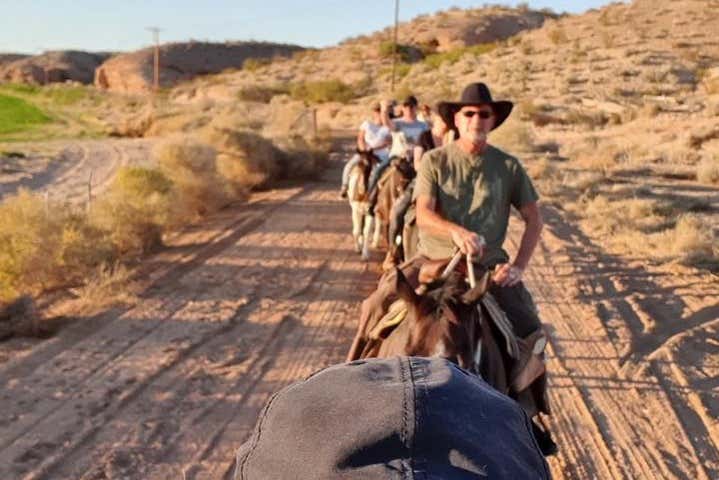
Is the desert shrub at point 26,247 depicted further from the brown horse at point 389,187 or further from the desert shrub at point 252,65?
the desert shrub at point 252,65

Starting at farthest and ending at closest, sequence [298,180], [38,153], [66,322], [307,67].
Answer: [307,67]
[38,153]
[298,180]
[66,322]

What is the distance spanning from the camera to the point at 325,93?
53.0 meters

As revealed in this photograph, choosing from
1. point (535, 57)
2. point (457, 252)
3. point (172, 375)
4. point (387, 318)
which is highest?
point (535, 57)

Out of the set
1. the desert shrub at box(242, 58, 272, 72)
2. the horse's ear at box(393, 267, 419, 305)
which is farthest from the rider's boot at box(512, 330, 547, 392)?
the desert shrub at box(242, 58, 272, 72)

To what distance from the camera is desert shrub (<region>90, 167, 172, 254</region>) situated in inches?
479

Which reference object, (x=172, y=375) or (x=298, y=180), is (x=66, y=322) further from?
(x=298, y=180)

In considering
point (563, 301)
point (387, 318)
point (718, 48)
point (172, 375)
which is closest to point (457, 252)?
point (387, 318)

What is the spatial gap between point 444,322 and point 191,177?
42.5 ft

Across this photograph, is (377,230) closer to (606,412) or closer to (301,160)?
(606,412)

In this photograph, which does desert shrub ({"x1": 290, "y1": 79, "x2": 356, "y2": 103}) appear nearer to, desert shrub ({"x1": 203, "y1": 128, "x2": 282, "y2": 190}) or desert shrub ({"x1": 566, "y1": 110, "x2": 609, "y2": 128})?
desert shrub ({"x1": 566, "y1": 110, "x2": 609, "y2": 128})

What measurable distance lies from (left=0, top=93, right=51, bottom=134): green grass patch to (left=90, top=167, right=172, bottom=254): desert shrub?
31.9 metres

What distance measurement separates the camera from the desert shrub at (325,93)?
53.1m

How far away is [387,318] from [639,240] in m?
9.38

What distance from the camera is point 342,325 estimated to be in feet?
29.4
